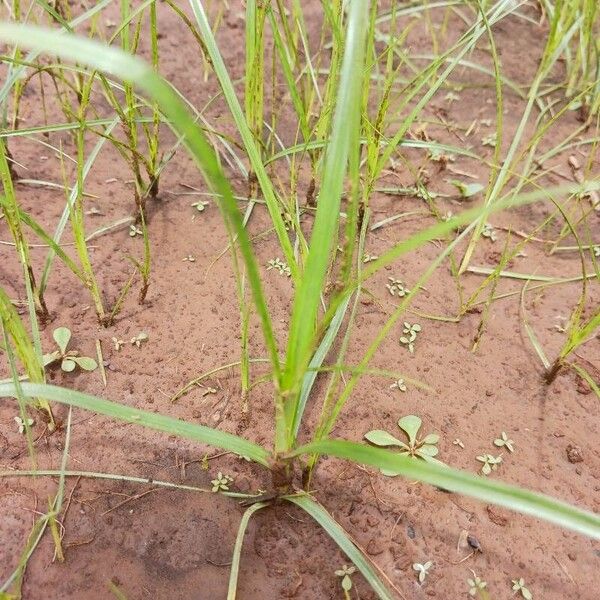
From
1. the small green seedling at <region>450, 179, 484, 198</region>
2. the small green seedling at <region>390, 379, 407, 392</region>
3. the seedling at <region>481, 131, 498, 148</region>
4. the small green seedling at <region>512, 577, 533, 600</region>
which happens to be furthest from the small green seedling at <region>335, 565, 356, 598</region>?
the seedling at <region>481, 131, 498, 148</region>

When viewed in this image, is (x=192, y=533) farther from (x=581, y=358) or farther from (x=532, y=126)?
(x=532, y=126)

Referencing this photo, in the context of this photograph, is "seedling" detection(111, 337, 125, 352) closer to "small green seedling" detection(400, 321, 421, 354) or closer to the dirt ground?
the dirt ground

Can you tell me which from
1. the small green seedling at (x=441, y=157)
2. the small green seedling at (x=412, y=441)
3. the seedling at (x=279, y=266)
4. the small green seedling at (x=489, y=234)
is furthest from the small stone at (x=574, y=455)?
the small green seedling at (x=441, y=157)

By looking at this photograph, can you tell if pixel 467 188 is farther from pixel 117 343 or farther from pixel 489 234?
pixel 117 343

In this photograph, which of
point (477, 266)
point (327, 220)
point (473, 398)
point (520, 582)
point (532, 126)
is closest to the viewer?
point (327, 220)

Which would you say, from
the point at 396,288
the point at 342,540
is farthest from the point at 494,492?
the point at 396,288

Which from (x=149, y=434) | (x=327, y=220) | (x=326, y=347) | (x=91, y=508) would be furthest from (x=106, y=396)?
(x=327, y=220)
